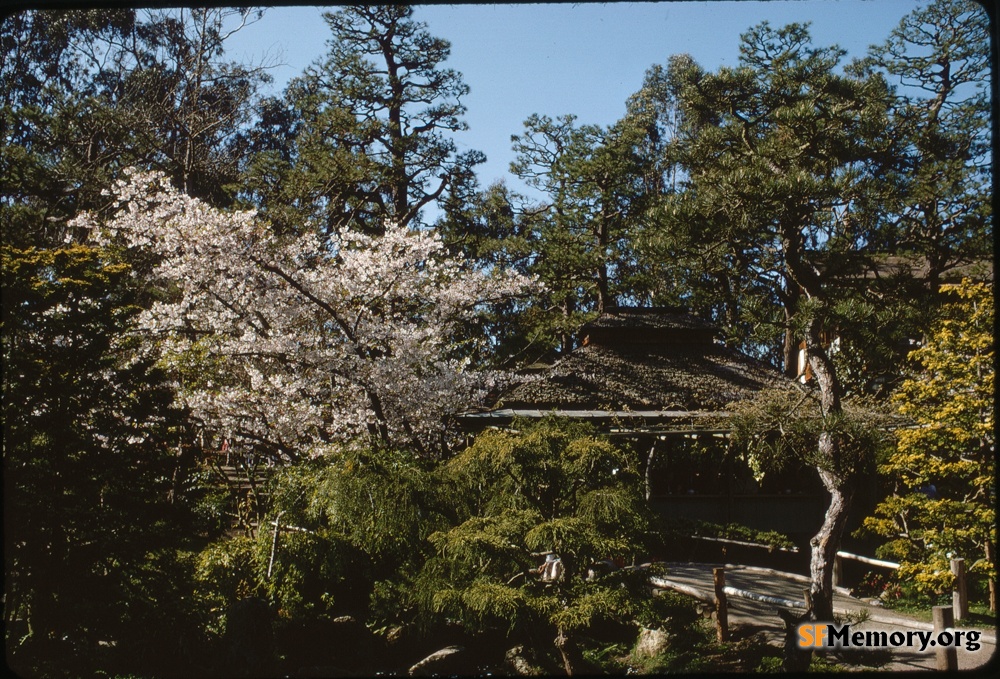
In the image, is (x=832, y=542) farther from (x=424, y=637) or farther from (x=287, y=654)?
(x=287, y=654)

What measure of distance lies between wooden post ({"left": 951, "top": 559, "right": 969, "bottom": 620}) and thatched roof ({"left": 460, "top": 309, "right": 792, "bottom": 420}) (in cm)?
384

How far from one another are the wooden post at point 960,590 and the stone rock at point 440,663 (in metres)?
5.05

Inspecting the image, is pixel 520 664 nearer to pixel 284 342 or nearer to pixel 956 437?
pixel 284 342

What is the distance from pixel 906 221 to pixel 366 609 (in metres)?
7.90

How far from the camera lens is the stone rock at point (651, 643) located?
6.51 meters

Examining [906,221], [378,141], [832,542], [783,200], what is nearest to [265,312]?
[783,200]

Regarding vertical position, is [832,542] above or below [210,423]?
below

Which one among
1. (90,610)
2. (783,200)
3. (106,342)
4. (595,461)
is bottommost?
(90,610)

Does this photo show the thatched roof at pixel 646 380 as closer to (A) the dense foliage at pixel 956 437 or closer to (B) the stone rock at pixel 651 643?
(A) the dense foliage at pixel 956 437

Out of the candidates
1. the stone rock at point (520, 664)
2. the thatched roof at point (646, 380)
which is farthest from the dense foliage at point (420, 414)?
the thatched roof at point (646, 380)

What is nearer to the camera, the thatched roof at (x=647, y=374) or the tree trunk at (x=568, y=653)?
the tree trunk at (x=568, y=653)

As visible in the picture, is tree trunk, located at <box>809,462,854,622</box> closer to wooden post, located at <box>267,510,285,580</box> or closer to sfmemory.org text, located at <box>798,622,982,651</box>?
sfmemory.org text, located at <box>798,622,982,651</box>

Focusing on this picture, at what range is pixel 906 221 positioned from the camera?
29.8 feet

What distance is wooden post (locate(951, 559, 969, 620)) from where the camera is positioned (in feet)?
24.2
